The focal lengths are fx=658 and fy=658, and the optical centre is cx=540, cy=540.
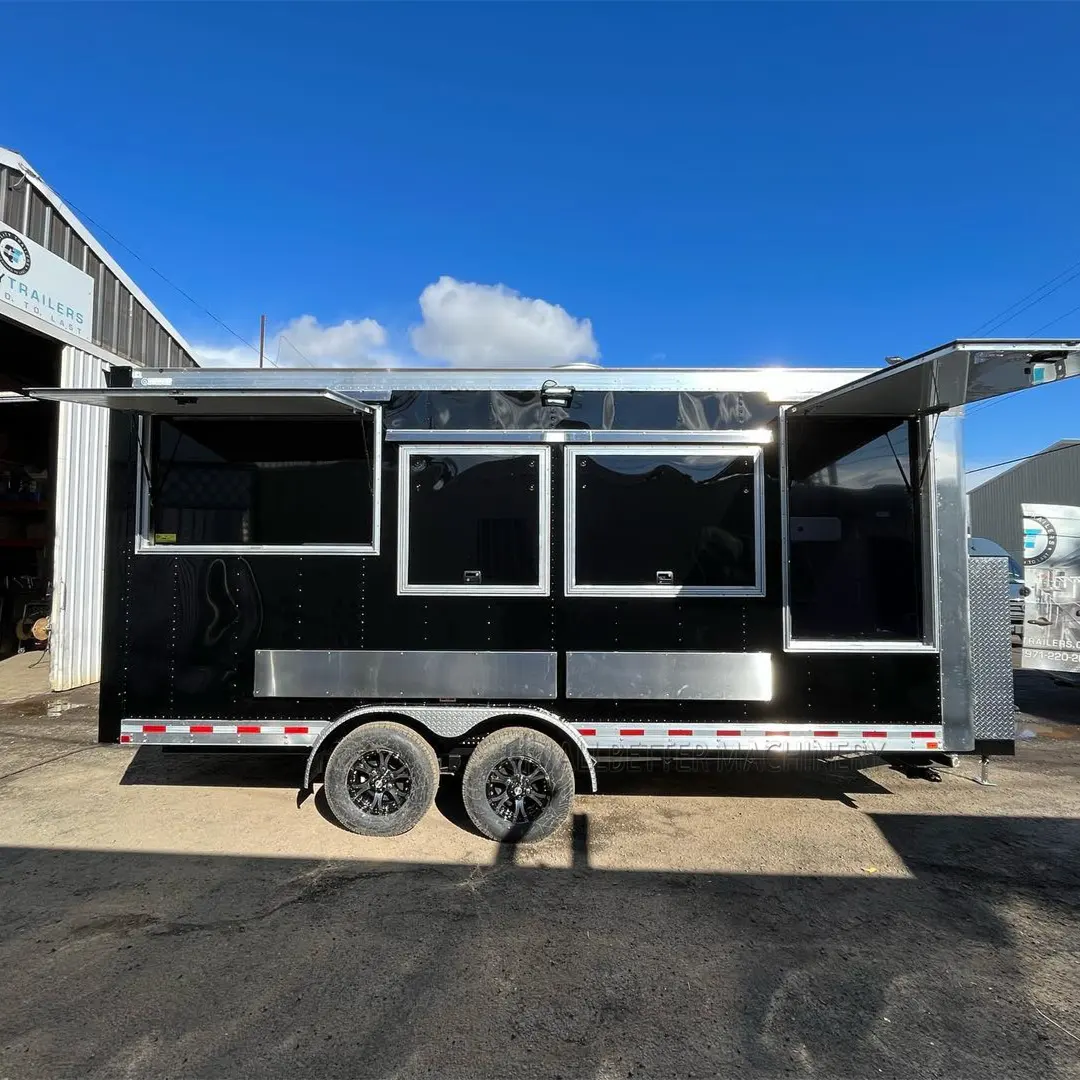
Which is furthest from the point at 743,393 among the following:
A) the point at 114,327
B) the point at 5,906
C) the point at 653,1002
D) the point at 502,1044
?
the point at 114,327

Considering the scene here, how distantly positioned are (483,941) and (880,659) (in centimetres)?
288

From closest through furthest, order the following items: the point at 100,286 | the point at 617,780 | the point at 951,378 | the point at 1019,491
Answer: the point at 951,378 < the point at 617,780 < the point at 100,286 < the point at 1019,491

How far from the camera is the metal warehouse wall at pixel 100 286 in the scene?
323 inches

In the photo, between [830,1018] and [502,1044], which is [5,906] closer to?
[502,1044]

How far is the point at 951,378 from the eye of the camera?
3633 millimetres

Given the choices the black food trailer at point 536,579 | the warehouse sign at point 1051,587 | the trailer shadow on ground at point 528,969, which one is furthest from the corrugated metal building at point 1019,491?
the trailer shadow on ground at point 528,969

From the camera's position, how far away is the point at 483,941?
320 centimetres

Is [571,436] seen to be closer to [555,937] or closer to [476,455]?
[476,455]

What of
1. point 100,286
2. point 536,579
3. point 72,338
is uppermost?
point 100,286

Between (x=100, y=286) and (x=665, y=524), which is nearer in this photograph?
(x=665, y=524)

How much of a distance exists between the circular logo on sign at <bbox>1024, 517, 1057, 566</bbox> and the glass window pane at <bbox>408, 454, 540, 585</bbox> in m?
6.45

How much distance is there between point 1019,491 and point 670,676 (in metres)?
33.7

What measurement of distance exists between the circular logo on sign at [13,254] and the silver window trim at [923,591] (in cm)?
935

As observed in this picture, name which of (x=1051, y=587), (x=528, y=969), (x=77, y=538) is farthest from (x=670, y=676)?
(x=77, y=538)
